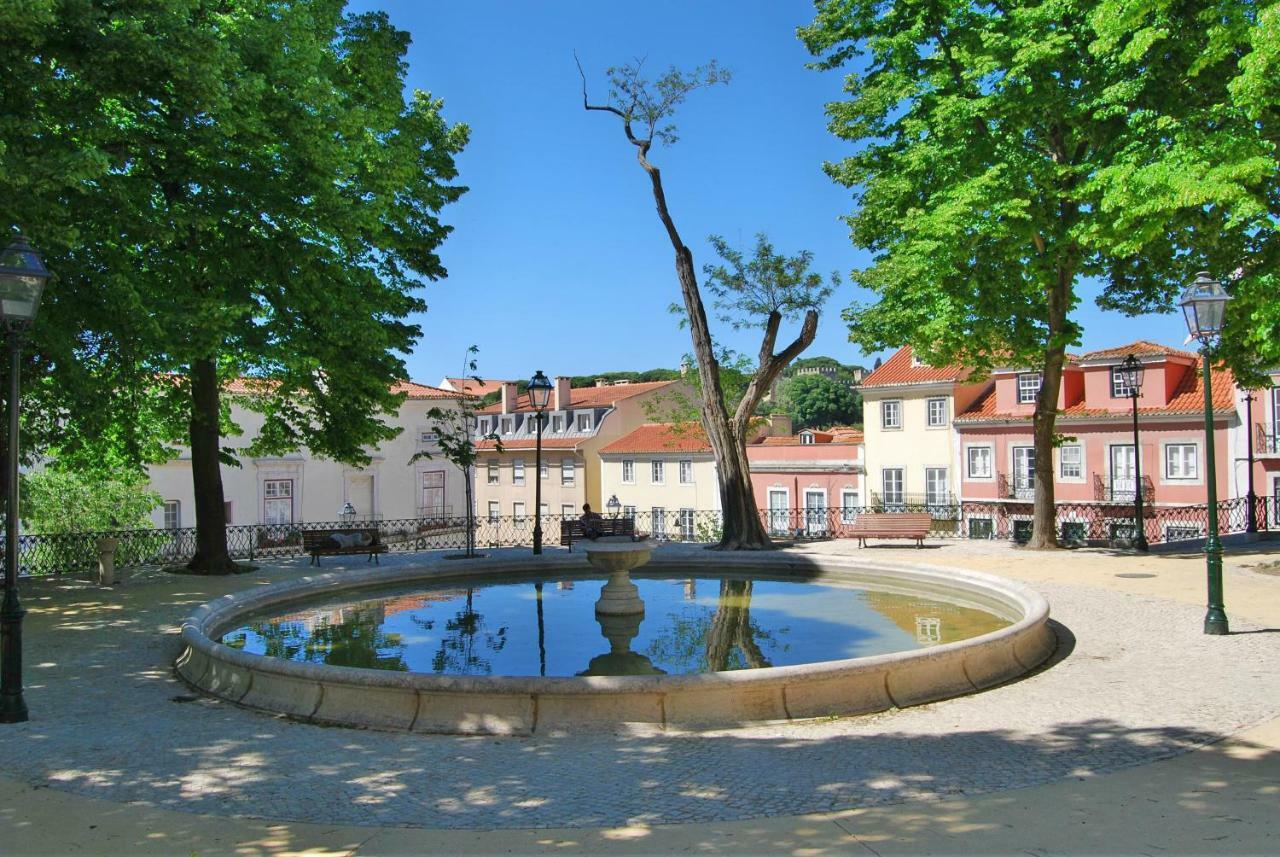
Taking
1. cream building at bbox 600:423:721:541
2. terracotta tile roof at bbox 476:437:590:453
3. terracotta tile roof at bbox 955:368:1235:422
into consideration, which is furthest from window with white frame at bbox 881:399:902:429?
terracotta tile roof at bbox 476:437:590:453

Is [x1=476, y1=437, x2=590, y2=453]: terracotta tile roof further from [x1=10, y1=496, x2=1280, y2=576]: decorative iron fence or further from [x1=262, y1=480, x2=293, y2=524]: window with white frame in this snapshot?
[x1=262, y1=480, x2=293, y2=524]: window with white frame

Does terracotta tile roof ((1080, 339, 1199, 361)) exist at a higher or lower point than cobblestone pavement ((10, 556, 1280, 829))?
higher

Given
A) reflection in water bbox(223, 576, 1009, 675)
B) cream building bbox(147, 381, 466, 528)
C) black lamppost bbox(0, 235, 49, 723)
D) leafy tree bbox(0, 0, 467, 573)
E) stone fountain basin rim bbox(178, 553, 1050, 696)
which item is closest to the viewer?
stone fountain basin rim bbox(178, 553, 1050, 696)

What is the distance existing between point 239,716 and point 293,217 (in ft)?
33.7

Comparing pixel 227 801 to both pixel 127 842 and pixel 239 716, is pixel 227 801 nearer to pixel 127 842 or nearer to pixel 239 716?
pixel 127 842

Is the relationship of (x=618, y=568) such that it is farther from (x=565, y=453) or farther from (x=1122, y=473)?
(x=565, y=453)

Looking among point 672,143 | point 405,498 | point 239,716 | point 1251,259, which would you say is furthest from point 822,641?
point 405,498

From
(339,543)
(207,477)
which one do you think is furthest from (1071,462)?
(207,477)

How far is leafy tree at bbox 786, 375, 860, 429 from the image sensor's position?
89.0m

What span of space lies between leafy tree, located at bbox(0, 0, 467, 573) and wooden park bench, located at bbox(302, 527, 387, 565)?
1.73 metres

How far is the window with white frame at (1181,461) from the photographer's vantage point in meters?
35.5

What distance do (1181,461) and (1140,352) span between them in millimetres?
4640

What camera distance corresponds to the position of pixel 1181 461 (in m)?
35.9

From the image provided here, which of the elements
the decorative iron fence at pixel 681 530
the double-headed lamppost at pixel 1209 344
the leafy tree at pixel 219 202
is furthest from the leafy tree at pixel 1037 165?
the leafy tree at pixel 219 202
